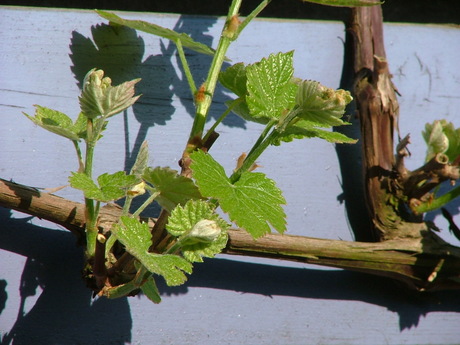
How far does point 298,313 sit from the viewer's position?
84 centimetres

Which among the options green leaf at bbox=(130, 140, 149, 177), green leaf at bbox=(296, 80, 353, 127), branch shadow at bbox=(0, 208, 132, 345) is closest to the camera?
green leaf at bbox=(296, 80, 353, 127)

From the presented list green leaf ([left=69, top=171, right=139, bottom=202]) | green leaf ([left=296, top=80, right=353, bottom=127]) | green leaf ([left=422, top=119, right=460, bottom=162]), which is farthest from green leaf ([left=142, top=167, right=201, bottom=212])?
green leaf ([left=422, top=119, right=460, bottom=162])

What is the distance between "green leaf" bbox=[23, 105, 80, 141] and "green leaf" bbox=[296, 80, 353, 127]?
0.84 feet

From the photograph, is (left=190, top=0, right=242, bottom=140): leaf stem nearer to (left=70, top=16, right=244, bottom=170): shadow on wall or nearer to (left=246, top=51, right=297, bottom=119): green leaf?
(left=246, top=51, right=297, bottom=119): green leaf

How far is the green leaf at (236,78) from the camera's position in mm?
641

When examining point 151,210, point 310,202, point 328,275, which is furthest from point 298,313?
point 151,210

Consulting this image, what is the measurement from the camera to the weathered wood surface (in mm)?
732

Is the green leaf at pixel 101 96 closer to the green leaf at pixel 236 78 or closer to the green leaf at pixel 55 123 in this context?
the green leaf at pixel 55 123

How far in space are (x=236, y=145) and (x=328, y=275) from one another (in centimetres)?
27

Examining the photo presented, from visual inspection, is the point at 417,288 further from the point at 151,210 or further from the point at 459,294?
the point at 151,210

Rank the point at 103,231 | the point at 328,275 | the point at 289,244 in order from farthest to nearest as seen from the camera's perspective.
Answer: the point at 328,275 < the point at 289,244 < the point at 103,231

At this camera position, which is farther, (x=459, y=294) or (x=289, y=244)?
(x=459, y=294)

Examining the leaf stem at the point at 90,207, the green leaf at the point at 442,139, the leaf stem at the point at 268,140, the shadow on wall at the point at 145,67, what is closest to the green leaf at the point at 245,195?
the leaf stem at the point at 268,140

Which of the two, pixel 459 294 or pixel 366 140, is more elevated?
pixel 366 140
